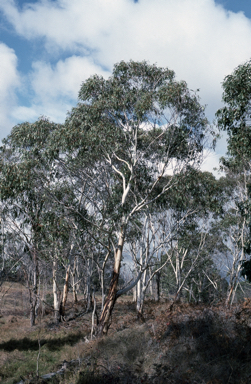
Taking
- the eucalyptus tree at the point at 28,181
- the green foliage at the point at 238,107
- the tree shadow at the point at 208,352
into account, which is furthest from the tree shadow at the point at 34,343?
the green foliage at the point at 238,107

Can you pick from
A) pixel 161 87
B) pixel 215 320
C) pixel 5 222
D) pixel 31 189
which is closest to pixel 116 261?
pixel 215 320

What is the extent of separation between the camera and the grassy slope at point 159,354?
618 cm

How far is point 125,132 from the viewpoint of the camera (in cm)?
1303

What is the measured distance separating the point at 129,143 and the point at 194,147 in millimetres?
3037

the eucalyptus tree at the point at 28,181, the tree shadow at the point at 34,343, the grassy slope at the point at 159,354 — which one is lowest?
the tree shadow at the point at 34,343

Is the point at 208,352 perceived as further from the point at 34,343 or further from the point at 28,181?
the point at 28,181

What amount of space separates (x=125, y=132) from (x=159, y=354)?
8.74 m

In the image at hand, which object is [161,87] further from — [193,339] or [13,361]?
[13,361]

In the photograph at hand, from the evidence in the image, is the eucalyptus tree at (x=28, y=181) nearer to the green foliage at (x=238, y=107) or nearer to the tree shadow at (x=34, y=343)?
the tree shadow at (x=34, y=343)

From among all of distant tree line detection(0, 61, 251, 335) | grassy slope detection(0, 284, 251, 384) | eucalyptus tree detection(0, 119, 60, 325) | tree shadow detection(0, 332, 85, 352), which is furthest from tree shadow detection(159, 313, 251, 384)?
eucalyptus tree detection(0, 119, 60, 325)

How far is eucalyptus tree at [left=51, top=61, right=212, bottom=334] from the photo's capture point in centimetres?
1230

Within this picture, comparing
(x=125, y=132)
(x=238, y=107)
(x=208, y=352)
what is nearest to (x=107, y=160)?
(x=125, y=132)

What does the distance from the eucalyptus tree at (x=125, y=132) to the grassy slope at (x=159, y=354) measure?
10.6 feet

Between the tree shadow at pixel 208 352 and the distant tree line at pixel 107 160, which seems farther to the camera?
the distant tree line at pixel 107 160
